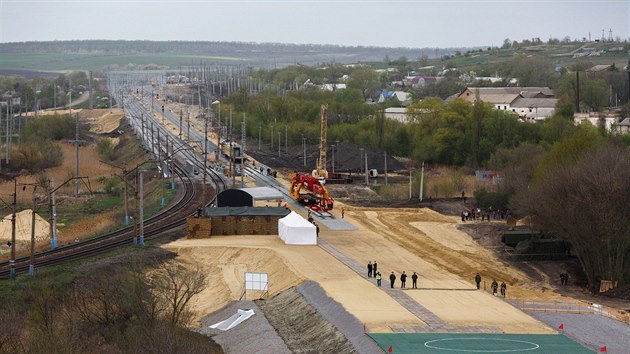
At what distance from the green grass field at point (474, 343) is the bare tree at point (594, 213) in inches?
748

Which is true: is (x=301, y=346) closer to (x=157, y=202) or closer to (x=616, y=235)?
(x=616, y=235)

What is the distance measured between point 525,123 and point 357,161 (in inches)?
680

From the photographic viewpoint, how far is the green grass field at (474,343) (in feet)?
138

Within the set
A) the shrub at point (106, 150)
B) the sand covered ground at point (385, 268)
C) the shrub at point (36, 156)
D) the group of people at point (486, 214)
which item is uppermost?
the sand covered ground at point (385, 268)

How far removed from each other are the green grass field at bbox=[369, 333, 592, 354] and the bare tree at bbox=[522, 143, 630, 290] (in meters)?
19.0

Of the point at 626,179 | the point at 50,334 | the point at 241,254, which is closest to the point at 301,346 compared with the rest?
the point at 50,334

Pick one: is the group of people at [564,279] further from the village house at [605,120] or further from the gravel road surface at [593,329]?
the village house at [605,120]

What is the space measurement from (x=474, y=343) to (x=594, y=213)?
2184 cm

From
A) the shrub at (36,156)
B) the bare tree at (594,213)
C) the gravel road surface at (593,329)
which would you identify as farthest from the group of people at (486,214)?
the shrub at (36,156)

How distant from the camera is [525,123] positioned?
410 feet

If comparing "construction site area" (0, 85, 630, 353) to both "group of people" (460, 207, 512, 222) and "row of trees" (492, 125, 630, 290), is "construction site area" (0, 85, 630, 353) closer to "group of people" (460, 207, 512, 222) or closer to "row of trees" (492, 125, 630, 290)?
"group of people" (460, 207, 512, 222)

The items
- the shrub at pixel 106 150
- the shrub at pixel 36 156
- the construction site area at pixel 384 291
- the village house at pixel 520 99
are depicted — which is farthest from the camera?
the village house at pixel 520 99

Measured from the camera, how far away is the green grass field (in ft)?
138

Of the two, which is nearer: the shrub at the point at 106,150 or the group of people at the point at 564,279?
the group of people at the point at 564,279
